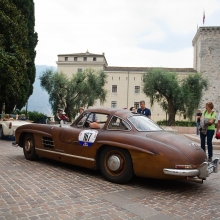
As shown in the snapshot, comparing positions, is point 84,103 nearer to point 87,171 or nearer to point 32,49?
point 32,49

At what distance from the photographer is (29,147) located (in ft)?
24.5

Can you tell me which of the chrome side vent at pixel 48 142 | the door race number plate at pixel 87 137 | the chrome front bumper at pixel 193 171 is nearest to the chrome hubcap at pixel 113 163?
the door race number plate at pixel 87 137

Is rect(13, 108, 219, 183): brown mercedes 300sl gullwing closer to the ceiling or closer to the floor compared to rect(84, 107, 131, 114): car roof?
closer to the floor

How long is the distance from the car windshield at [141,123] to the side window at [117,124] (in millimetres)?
160

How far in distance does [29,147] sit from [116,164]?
3198 millimetres

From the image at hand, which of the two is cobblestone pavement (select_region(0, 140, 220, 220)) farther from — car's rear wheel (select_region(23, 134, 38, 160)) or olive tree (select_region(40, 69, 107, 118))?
olive tree (select_region(40, 69, 107, 118))

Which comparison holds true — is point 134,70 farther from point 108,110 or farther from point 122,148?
point 122,148

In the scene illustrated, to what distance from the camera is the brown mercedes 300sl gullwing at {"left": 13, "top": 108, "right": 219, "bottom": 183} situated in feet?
15.7

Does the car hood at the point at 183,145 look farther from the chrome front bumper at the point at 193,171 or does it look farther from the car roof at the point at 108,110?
the car roof at the point at 108,110

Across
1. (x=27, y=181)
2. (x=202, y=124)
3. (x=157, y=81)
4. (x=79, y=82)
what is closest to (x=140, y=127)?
(x=27, y=181)

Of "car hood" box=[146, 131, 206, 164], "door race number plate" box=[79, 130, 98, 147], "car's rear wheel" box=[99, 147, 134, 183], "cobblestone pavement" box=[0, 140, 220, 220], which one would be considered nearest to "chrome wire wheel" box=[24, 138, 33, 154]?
"cobblestone pavement" box=[0, 140, 220, 220]

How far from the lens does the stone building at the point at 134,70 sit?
52406 millimetres

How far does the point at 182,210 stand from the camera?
12.9 feet

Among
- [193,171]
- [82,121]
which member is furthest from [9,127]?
[193,171]
